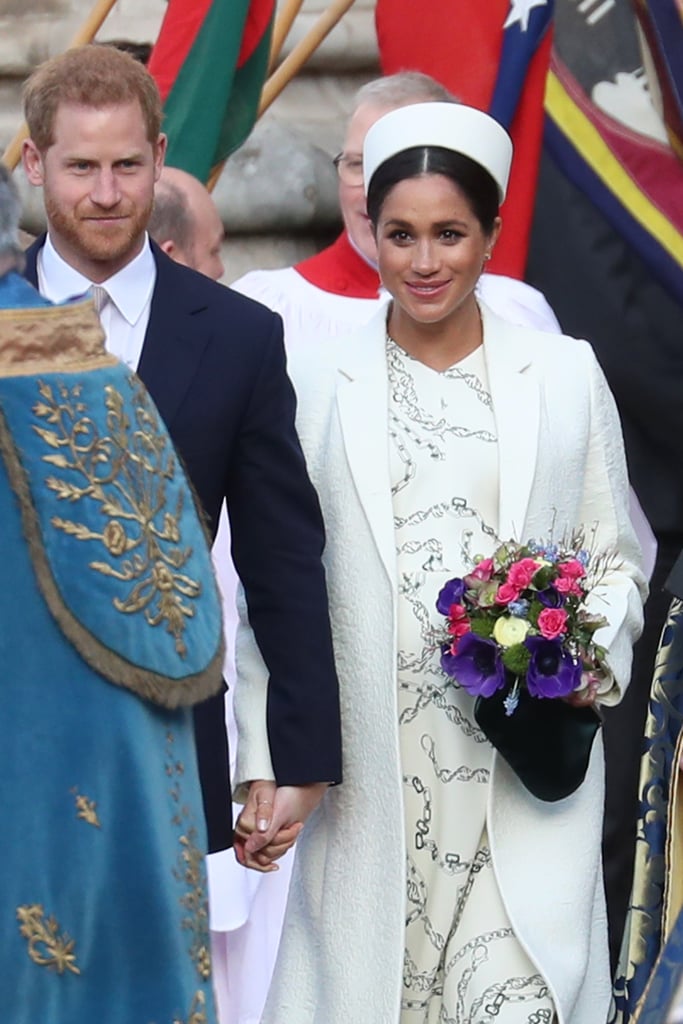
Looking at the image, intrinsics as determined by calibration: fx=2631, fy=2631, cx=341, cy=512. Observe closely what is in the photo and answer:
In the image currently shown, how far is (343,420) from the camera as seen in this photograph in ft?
15.4

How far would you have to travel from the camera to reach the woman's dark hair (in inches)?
187

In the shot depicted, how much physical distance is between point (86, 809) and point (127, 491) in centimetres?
42

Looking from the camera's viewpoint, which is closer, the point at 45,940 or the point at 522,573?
the point at 45,940

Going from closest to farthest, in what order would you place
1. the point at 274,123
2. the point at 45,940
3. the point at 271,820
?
the point at 45,940 < the point at 271,820 < the point at 274,123

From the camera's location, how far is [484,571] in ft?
14.6

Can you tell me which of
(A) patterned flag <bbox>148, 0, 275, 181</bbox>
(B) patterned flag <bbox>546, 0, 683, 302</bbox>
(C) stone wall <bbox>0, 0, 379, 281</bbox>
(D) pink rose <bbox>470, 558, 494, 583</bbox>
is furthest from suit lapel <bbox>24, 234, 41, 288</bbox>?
(C) stone wall <bbox>0, 0, 379, 281</bbox>

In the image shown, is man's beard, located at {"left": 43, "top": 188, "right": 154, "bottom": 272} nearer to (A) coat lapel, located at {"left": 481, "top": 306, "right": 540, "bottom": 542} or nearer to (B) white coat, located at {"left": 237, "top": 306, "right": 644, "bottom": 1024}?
(B) white coat, located at {"left": 237, "top": 306, "right": 644, "bottom": 1024}

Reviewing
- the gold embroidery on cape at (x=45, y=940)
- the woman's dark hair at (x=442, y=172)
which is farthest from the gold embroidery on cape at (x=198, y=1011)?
the woman's dark hair at (x=442, y=172)

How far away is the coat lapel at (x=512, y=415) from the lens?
4.63 metres

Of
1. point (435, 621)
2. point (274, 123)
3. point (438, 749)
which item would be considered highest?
point (274, 123)

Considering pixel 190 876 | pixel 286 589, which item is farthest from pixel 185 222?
pixel 190 876

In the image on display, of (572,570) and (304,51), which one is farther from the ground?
(304,51)

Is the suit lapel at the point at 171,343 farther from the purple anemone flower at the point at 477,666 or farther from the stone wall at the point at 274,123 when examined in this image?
the stone wall at the point at 274,123

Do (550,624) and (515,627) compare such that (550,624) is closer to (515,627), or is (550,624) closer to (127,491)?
(515,627)
